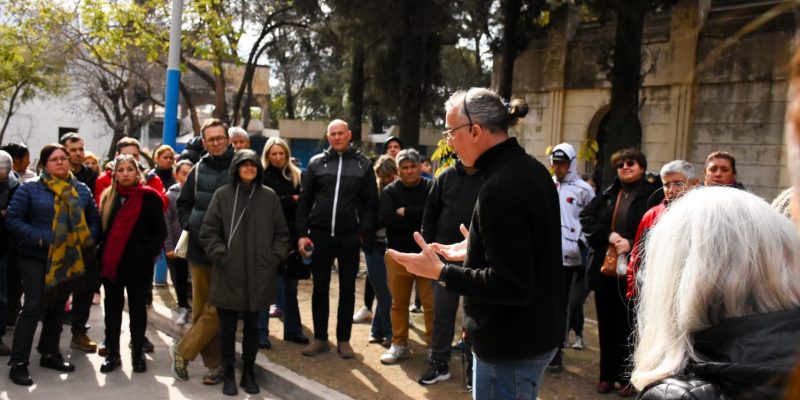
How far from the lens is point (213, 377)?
6180 mm

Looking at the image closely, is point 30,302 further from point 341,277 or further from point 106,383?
point 341,277

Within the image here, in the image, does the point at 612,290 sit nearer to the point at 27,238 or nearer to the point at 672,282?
the point at 672,282

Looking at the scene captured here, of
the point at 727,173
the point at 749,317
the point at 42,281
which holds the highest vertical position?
the point at 727,173

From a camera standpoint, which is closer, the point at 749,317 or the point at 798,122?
the point at 798,122

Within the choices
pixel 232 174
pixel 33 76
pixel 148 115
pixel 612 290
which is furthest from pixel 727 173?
pixel 148 115

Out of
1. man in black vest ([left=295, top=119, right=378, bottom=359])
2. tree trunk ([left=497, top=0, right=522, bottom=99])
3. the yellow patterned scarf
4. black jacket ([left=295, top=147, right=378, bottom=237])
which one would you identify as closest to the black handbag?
man in black vest ([left=295, top=119, right=378, bottom=359])

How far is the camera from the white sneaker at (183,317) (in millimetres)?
7690

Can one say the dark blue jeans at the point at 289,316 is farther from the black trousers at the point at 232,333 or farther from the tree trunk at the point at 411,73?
the tree trunk at the point at 411,73

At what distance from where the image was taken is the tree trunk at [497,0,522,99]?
1543cm

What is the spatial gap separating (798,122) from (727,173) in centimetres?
507

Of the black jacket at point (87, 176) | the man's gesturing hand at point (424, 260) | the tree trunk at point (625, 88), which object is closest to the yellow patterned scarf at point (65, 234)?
the black jacket at point (87, 176)

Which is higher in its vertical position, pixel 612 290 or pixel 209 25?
pixel 209 25

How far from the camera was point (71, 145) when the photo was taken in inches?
295

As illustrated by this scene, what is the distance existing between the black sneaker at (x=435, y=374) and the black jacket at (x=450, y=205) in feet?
3.41
